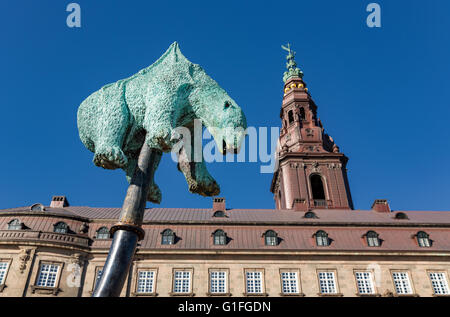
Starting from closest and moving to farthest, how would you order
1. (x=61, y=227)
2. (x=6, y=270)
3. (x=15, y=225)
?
(x=6, y=270) < (x=15, y=225) < (x=61, y=227)

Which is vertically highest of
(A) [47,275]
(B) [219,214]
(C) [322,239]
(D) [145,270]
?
(B) [219,214]

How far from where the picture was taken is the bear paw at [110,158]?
12.4 ft

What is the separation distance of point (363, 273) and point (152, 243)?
1474cm

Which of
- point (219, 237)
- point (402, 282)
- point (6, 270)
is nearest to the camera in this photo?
point (6, 270)

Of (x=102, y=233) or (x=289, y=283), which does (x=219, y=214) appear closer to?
(x=289, y=283)

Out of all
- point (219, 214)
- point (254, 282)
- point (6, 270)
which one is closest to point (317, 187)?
point (219, 214)

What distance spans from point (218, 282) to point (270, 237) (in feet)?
17.3

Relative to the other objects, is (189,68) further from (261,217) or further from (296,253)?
(261,217)

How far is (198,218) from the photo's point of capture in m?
32.0

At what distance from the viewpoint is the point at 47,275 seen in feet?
82.3

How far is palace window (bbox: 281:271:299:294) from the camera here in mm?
25938

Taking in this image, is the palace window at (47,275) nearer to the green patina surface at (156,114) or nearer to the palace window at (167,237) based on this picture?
the palace window at (167,237)
